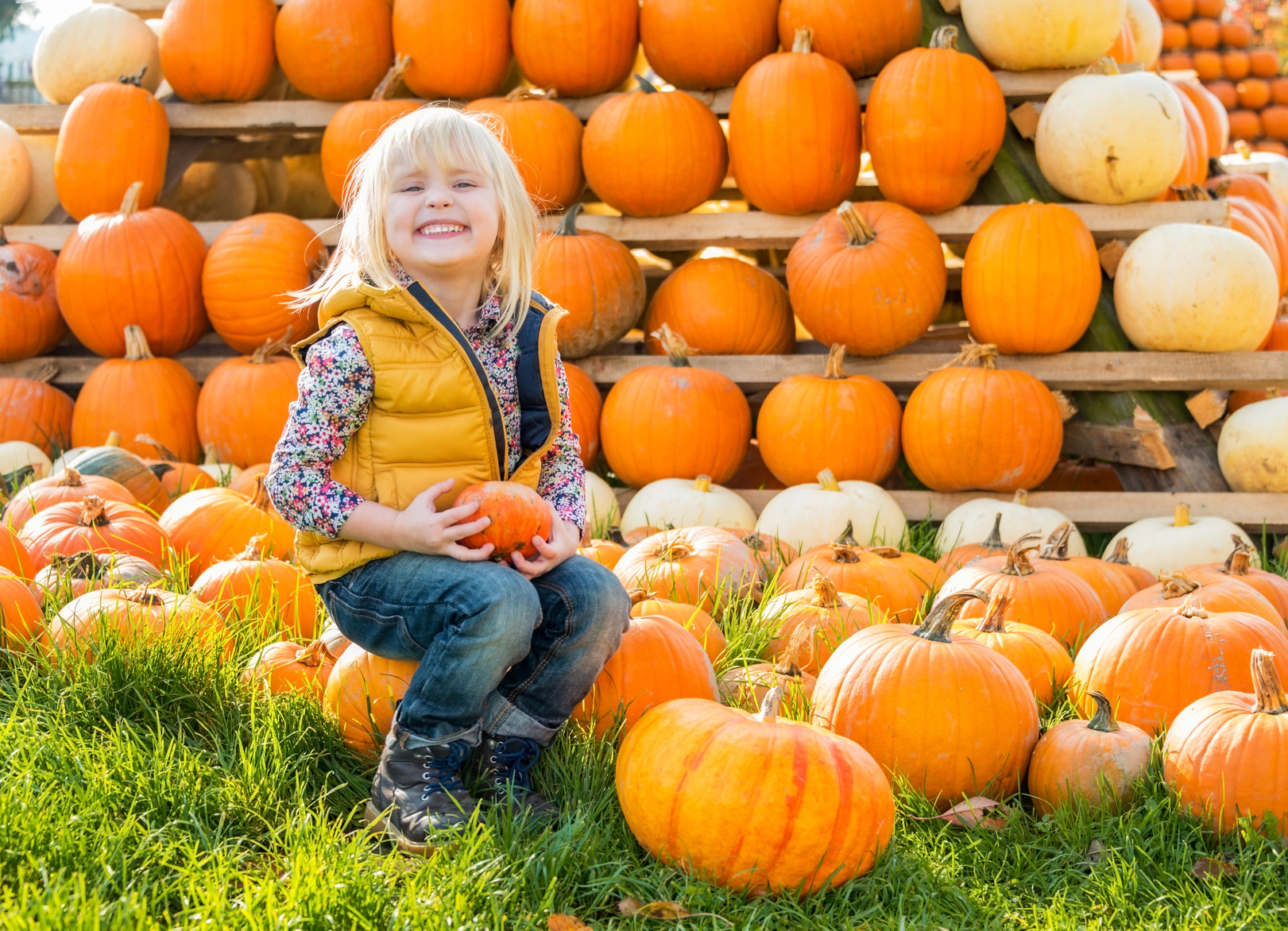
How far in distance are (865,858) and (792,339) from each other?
2.91 metres

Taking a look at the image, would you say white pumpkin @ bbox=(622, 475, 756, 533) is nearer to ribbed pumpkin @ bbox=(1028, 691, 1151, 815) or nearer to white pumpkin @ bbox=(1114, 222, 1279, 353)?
white pumpkin @ bbox=(1114, 222, 1279, 353)

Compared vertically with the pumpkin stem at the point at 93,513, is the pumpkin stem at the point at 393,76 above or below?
above

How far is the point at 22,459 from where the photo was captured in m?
4.10

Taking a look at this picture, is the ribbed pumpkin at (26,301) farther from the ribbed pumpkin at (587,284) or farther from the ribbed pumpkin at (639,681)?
the ribbed pumpkin at (639,681)

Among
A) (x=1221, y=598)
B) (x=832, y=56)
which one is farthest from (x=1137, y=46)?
(x=1221, y=598)

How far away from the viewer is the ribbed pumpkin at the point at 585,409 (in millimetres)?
4055

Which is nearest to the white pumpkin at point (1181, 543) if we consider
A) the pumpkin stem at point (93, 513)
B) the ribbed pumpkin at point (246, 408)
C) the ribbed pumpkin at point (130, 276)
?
the pumpkin stem at point (93, 513)

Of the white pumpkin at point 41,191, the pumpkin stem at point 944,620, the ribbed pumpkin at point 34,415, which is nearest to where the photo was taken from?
the pumpkin stem at point 944,620

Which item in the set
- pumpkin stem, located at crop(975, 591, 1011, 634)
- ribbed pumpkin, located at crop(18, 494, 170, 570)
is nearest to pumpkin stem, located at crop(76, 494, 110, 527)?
ribbed pumpkin, located at crop(18, 494, 170, 570)

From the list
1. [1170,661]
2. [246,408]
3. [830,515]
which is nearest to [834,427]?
[830,515]

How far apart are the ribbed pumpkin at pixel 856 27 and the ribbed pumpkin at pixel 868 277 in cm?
63

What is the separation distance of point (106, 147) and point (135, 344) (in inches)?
33.3

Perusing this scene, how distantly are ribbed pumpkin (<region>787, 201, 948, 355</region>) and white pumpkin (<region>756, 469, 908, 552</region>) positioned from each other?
608 millimetres

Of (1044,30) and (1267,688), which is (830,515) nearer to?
(1267,688)
